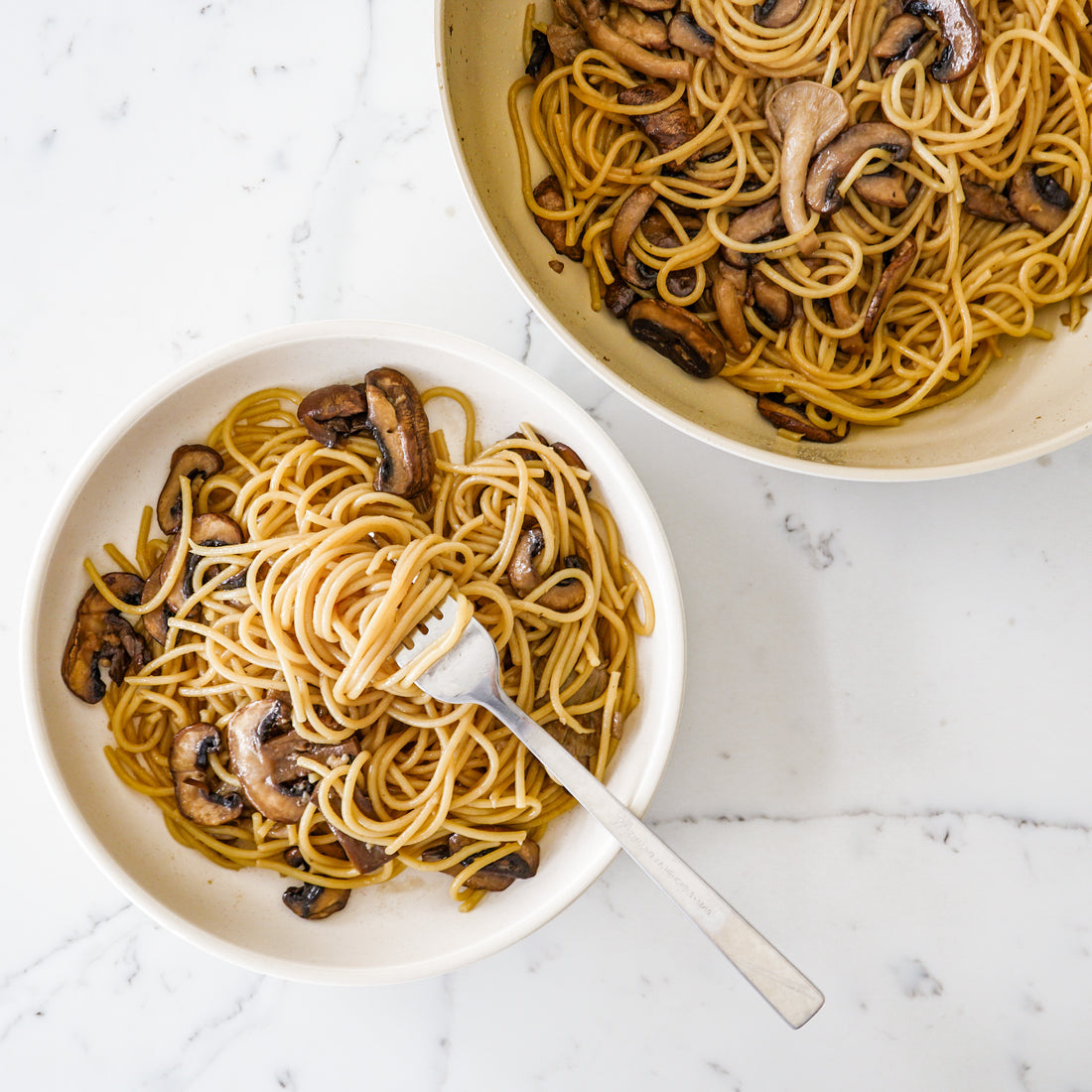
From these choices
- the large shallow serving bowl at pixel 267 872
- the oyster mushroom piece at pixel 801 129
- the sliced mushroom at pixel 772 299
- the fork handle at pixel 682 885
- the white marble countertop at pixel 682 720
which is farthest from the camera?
the white marble countertop at pixel 682 720

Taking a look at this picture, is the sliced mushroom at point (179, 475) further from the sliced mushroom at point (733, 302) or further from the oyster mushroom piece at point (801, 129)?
the oyster mushroom piece at point (801, 129)

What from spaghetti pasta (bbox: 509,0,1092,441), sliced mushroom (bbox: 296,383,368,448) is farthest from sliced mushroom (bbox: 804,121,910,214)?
sliced mushroom (bbox: 296,383,368,448)

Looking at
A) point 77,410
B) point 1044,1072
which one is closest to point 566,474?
point 77,410

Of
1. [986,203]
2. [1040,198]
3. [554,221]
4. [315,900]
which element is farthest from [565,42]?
[315,900]

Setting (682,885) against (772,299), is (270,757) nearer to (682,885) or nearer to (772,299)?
(682,885)

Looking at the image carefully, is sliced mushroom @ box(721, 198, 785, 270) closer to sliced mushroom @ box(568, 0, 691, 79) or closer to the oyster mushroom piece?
the oyster mushroom piece

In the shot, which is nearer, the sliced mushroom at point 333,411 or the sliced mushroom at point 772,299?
the sliced mushroom at point 333,411

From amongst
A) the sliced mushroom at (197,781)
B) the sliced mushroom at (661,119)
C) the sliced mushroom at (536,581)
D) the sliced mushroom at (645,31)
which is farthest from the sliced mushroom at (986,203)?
the sliced mushroom at (197,781)

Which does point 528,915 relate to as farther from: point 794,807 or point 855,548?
point 855,548
